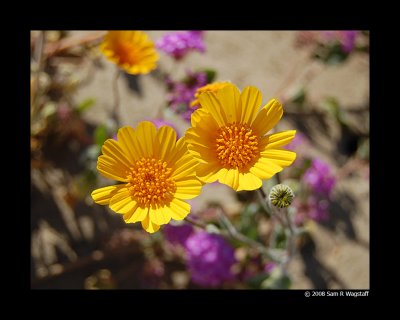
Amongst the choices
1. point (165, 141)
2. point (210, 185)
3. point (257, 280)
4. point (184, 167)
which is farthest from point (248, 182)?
point (210, 185)

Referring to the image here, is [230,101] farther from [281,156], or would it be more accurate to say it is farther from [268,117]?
[281,156]

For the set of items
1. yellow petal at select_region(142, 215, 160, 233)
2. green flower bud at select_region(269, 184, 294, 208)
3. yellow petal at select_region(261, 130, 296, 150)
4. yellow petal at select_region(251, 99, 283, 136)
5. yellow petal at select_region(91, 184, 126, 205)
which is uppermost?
yellow petal at select_region(251, 99, 283, 136)

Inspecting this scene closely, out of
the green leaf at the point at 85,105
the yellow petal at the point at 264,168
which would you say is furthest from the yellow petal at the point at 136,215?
the green leaf at the point at 85,105

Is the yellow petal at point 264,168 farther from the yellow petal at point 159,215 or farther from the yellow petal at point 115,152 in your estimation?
the yellow petal at point 115,152

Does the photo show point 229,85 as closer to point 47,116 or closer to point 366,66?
point 47,116

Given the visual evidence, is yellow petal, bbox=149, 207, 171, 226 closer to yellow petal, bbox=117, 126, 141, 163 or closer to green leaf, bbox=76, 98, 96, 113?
yellow petal, bbox=117, 126, 141, 163

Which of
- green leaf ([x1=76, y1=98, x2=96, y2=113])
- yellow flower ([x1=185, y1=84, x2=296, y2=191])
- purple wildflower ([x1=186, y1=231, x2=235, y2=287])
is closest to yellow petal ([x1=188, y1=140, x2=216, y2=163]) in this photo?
yellow flower ([x1=185, y1=84, x2=296, y2=191])
